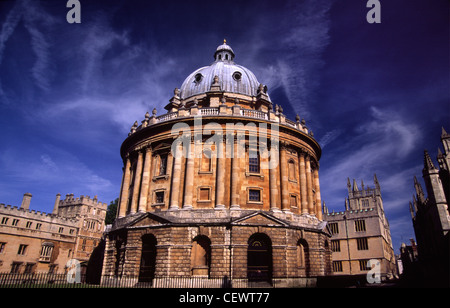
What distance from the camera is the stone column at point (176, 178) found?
84.2 feet

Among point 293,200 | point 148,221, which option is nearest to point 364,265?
point 293,200

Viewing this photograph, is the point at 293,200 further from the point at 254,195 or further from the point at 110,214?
the point at 110,214

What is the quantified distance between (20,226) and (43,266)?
7766 mm

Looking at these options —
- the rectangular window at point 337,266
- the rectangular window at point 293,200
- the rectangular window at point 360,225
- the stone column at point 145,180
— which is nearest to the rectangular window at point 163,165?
the stone column at point 145,180

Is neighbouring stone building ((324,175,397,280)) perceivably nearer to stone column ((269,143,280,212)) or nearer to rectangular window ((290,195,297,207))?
rectangular window ((290,195,297,207))

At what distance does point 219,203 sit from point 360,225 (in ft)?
117

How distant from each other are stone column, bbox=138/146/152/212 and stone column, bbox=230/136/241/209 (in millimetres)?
8875

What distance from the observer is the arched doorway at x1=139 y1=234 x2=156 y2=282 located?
78.9 ft

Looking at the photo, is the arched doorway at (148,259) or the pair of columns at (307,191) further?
the pair of columns at (307,191)

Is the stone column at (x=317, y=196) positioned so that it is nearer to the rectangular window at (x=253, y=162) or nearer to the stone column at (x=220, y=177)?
the rectangular window at (x=253, y=162)

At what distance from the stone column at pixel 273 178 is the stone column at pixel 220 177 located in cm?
453

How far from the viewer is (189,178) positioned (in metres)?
26.0

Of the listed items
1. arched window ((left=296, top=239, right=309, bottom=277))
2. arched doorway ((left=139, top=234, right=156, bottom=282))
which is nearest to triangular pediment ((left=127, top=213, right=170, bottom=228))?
arched doorway ((left=139, top=234, right=156, bottom=282))

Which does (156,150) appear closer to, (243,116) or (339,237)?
(243,116)
